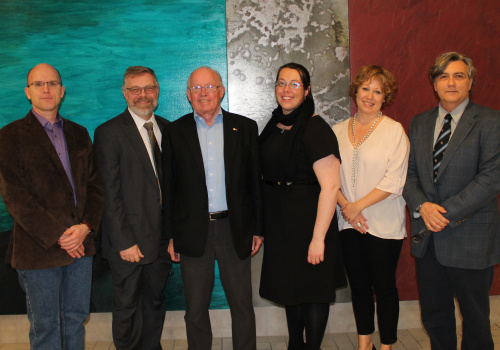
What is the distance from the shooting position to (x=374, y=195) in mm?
2783

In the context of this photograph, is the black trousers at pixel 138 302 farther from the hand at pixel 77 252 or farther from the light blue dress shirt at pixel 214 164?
the light blue dress shirt at pixel 214 164

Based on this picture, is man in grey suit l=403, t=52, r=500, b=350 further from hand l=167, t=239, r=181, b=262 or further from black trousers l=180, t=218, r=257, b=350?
hand l=167, t=239, r=181, b=262

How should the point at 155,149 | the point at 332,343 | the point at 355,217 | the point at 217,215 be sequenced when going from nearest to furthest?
the point at 217,215 < the point at 355,217 < the point at 155,149 < the point at 332,343

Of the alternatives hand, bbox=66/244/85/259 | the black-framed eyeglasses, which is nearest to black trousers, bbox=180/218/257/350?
hand, bbox=66/244/85/259

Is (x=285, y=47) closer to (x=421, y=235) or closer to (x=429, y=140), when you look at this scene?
(x=429, y=140)

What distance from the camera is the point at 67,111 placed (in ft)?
11.7

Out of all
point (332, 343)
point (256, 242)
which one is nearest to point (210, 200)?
point (256, 242)

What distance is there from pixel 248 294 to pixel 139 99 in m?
1.47

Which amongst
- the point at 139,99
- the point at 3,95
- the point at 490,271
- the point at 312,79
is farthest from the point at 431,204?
the point at 3,95

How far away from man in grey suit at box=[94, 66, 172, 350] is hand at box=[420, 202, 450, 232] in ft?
5.47

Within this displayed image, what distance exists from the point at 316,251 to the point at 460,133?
3.57 feet

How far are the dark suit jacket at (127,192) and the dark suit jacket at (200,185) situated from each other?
0.19 meters

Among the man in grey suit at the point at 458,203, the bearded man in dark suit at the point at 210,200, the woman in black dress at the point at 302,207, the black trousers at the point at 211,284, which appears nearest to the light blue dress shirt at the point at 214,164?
the bearded man in dark suit at the point at 210,200

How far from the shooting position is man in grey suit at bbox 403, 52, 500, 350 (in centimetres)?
252
